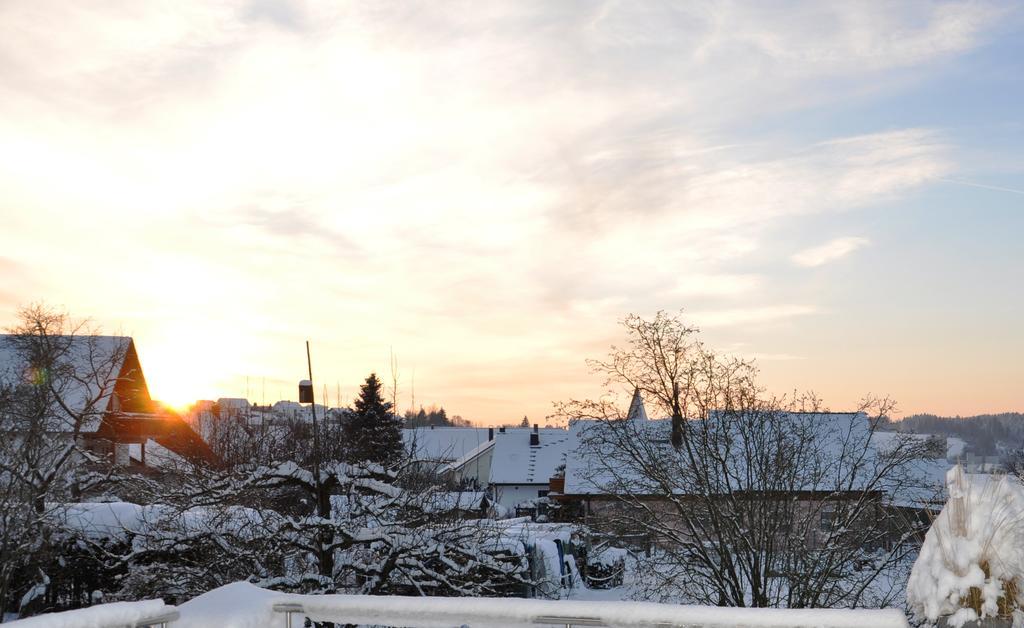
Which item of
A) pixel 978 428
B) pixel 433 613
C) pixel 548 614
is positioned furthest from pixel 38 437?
pixel 978 428

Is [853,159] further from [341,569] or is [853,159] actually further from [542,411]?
[341,569]

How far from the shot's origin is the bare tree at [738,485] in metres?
17.3

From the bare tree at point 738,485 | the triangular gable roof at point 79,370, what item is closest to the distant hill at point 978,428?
the bare tree at point 738,485

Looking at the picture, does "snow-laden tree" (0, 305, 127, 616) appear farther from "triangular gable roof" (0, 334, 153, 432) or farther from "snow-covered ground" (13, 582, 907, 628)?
"snow-covered ground" (13, 582, 907, 628)

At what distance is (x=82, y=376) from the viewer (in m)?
29.6

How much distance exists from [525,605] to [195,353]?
2697 cm

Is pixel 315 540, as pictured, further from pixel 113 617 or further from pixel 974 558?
pixel 974 558

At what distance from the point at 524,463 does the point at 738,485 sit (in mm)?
40494

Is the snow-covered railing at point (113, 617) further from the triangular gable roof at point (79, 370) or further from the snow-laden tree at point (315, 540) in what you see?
the triangular gable roof at point (79, 370)

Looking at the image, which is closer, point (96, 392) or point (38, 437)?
point (38, 437)

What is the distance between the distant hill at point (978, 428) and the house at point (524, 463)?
24904 mm

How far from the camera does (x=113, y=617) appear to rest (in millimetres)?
4301

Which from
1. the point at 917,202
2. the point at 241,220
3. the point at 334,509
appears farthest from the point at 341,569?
the point at 917,202

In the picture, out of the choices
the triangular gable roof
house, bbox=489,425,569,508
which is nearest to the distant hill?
the triangular gable roof
